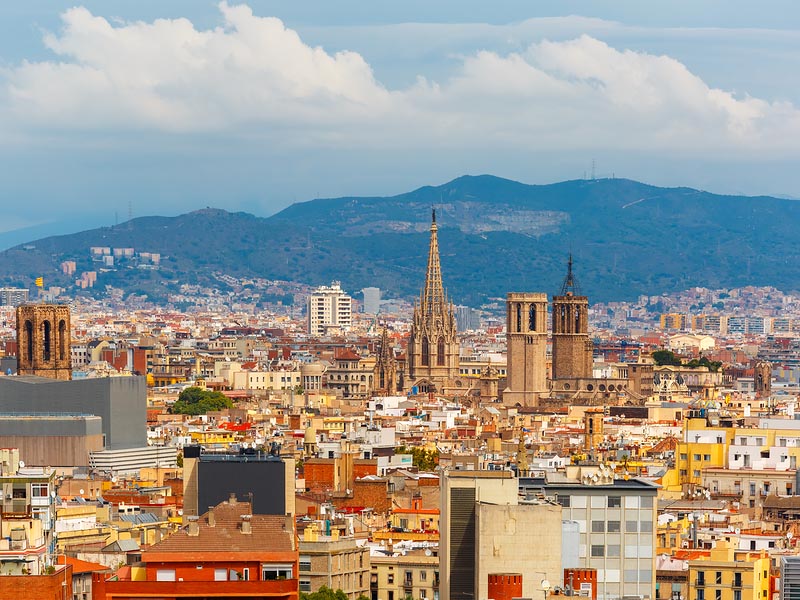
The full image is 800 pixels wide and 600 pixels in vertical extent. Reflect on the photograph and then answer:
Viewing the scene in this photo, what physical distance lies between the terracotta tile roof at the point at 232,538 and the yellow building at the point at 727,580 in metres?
11.1

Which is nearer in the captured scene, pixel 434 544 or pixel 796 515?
pixel 434 544

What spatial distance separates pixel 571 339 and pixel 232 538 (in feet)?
419

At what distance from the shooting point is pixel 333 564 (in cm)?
4594

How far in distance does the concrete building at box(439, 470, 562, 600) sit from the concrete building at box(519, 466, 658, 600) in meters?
1.28

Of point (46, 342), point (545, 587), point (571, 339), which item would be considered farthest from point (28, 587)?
point (571, 339)

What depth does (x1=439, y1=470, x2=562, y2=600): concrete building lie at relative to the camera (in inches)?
1485

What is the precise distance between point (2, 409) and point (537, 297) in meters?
69.2

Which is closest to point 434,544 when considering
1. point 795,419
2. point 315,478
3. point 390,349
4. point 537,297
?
point 315,478

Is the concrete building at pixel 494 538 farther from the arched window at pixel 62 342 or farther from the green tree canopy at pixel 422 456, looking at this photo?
the arched window at pixel 62 342

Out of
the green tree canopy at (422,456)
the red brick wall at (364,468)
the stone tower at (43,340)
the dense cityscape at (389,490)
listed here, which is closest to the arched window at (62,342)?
the stone tower at (43,340)

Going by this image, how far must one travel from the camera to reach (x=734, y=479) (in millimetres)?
71375

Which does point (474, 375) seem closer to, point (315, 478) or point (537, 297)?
point (537, 297)

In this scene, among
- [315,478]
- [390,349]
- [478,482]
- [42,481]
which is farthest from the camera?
[390,349]

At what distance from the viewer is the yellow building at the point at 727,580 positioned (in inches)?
1788
